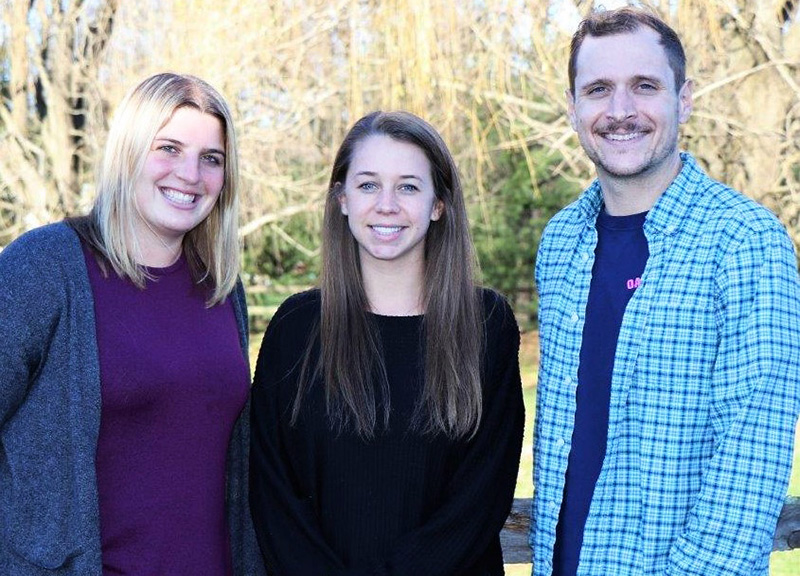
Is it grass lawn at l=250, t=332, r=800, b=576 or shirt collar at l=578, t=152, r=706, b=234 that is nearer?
shirt collar at l=578, t=152, r=706, b=234

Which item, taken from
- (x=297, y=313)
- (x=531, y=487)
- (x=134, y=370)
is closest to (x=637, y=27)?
(x=297, y=313)

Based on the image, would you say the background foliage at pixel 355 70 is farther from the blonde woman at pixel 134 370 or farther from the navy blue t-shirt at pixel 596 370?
the navy blue t-shirt at pixel 596 370

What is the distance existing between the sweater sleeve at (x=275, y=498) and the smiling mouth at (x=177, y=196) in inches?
13.5

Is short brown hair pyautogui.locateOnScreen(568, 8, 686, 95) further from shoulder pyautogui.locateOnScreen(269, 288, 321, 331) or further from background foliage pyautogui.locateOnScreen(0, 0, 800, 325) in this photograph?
background foliage pyautogui.locateOnScreen(0, 0, 800, 325)

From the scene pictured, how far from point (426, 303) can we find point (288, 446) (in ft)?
1.54

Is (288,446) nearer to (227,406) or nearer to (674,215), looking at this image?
(227,406)

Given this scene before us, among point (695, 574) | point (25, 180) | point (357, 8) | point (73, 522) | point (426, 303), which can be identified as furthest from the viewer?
point (25, 180)

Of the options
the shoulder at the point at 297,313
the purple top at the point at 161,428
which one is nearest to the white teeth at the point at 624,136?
the shoulder at the point at 297,313

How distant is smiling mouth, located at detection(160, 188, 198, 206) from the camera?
96.4 inches

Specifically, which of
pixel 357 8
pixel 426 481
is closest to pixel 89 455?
pixel 426 481

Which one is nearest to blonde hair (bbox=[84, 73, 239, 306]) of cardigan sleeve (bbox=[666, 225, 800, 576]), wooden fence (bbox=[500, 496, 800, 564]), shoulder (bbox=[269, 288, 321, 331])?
shoulder (bbox=[269, 288, 321, 331])

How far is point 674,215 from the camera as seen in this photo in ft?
7.23

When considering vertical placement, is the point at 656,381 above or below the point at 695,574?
above

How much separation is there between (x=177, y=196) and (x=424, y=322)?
65 centimetres
